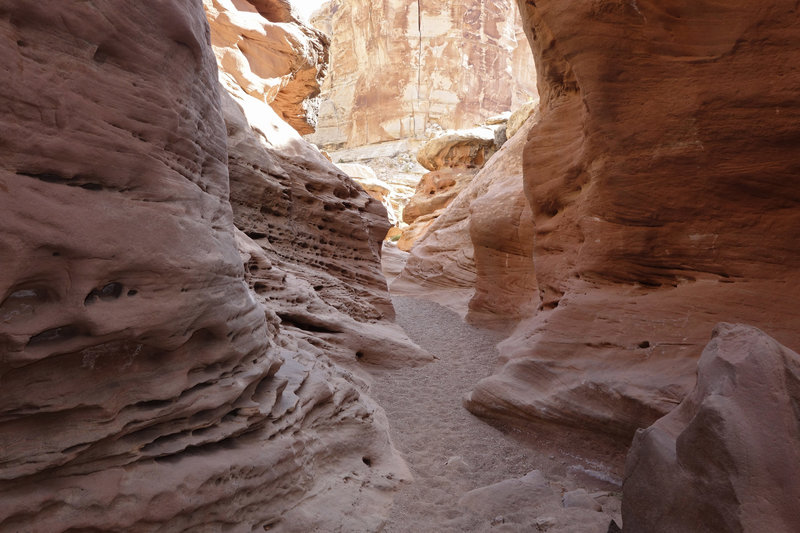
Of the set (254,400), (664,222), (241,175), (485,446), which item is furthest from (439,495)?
(241,175)

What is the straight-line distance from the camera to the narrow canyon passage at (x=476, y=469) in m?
3.74

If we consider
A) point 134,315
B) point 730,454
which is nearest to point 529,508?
Answer: point 730,454

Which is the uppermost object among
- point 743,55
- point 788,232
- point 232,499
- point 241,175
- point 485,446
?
point 743,55

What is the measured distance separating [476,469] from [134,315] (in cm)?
370

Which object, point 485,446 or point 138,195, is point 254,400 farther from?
point 485,446

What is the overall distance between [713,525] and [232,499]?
3.03m

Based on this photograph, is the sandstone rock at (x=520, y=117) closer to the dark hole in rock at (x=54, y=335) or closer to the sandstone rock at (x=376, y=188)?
the sandstone rock at (x=376, y=188)

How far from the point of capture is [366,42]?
4925 centimetres

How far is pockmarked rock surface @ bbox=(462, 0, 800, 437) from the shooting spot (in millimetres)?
4484

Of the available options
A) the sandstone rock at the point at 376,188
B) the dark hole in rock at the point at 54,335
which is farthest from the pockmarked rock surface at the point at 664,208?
the sandstone rock at the point at 376,188

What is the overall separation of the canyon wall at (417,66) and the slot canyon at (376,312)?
42134mm

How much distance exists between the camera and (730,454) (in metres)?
2.52

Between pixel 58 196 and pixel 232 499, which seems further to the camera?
pixel 232 499

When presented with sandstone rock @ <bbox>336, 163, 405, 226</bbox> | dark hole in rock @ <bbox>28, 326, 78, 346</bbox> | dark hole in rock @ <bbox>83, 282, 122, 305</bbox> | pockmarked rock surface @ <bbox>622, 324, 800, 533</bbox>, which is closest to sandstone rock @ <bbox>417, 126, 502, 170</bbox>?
sandstone rock @ <bbox>336, 163, 405, 226</bbox>
